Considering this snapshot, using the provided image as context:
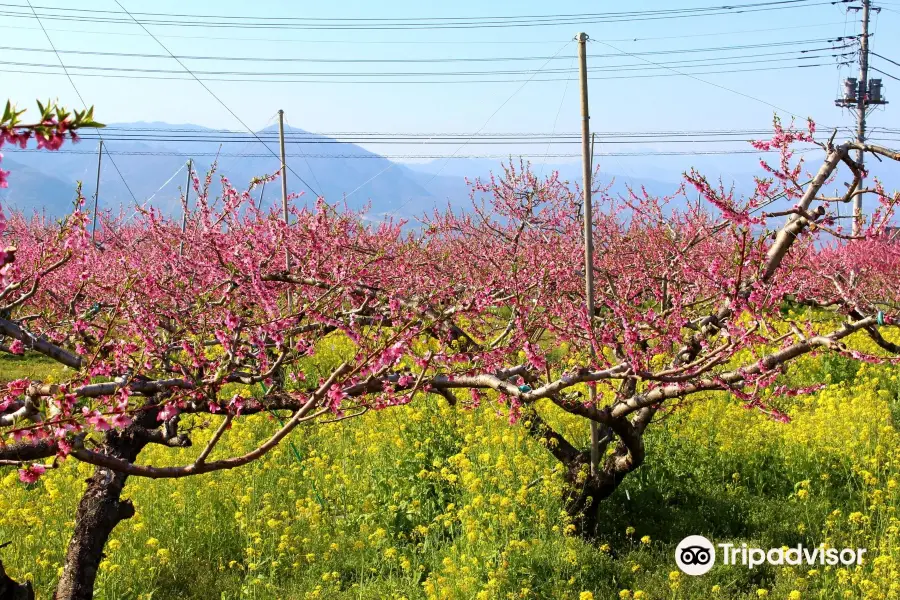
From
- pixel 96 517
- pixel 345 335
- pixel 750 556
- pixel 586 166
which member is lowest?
pixel 750 556

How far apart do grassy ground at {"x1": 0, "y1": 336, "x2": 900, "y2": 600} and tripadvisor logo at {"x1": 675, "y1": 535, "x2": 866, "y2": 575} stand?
0.10 meters

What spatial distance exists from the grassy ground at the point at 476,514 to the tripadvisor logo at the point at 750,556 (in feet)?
0.33

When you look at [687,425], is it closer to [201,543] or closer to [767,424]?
[767,424]

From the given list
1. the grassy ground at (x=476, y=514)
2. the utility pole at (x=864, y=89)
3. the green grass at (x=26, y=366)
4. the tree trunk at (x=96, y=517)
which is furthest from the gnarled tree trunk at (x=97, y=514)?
the utility pole at (x=864, y=89)

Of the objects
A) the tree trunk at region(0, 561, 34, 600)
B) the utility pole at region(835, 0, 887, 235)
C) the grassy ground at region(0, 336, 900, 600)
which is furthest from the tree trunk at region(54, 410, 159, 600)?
the utility pole at region(835, 0, 887, 235)

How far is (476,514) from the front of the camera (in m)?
6.08

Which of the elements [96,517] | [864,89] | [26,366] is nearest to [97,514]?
[96,517]

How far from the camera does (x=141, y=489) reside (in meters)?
6.93

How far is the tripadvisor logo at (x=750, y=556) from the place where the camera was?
5.75 meters

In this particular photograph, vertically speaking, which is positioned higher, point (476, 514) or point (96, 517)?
point (96, 517)

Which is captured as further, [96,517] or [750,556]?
[750,556]

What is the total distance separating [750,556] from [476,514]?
2.15 m

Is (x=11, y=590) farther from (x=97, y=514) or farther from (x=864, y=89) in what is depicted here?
(x=864, y=89)

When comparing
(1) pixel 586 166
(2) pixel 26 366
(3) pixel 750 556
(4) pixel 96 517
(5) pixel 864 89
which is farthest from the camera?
(5) pixel 864 89
